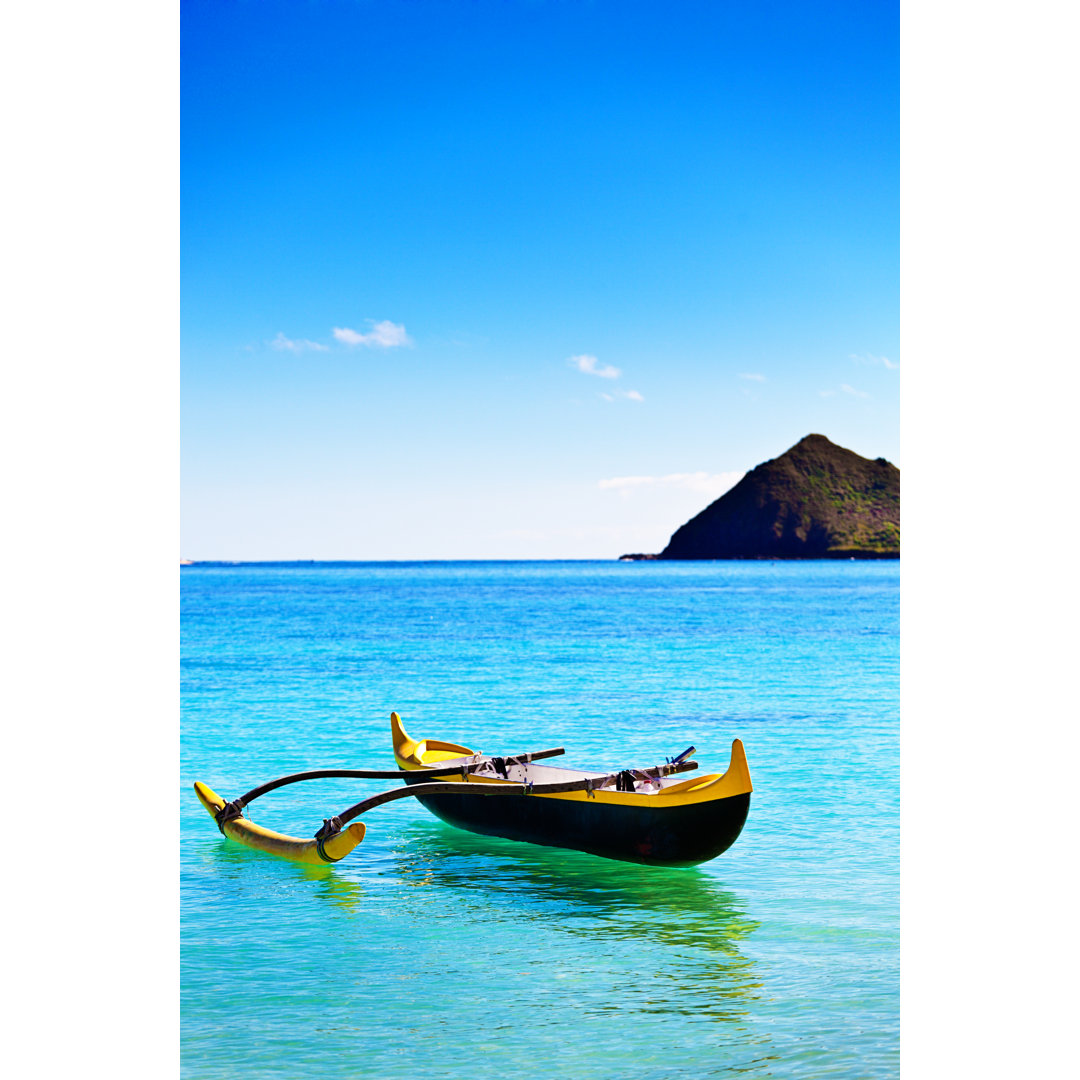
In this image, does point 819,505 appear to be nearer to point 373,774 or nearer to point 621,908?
point 373,774

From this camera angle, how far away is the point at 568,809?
5.66m

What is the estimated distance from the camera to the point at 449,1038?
390cm

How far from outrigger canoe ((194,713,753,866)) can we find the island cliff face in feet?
305

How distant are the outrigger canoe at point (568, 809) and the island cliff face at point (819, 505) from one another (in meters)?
93.0

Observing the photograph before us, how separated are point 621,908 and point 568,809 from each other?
561 mm

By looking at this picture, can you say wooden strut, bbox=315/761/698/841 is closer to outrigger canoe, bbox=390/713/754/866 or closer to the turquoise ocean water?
outrigger canoe, bbox=390/713/754/866

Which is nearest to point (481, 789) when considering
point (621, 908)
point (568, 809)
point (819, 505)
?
point (568, 809)

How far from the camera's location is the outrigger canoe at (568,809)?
17.2 ft

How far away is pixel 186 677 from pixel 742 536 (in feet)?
288

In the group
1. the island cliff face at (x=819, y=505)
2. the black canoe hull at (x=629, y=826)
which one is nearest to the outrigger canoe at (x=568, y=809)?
the black canoe hull at (x=629, y=826)
